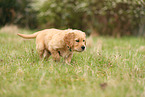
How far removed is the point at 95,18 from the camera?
12.3m

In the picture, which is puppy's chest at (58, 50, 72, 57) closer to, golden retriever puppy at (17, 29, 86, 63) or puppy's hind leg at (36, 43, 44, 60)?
golden retriever puppy at (17, 29, 86, 63)

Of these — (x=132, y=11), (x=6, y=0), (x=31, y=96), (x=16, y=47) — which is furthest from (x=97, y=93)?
(x=6, y=0)

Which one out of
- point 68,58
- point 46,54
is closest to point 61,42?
point 68,58

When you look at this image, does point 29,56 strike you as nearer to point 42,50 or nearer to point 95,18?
point 42,50

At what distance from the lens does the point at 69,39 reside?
11.8ft

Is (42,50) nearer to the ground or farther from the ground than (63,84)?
farther from the ground

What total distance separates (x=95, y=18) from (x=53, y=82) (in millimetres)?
10067

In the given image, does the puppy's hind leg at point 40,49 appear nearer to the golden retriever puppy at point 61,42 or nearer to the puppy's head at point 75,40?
the golden retriever puppy at point 61,42

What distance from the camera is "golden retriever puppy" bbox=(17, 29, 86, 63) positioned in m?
3.57

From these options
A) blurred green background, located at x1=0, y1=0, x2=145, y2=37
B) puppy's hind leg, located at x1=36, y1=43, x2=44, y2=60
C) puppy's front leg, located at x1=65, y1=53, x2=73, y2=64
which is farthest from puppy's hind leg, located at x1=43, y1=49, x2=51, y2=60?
blurred green background, located at x1=0, y1=0, x2=145, y2=37

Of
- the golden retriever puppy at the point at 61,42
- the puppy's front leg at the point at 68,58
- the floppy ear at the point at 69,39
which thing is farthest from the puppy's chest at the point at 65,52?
the floppy ear at the point at 69,39

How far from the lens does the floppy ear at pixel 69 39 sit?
3576mm

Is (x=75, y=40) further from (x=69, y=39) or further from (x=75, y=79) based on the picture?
(x=75, y=79)

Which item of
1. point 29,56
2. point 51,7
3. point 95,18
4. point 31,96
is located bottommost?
point 31,96
